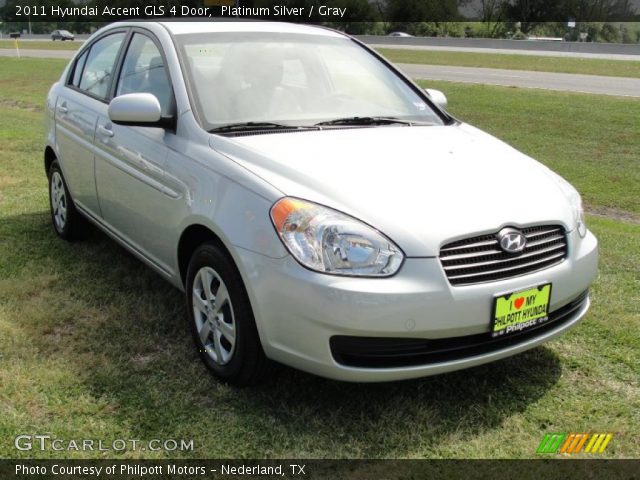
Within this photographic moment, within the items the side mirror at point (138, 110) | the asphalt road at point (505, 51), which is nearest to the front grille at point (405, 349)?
the side mirror at point (138, 110)

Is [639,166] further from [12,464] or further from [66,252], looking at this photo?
[12,464]

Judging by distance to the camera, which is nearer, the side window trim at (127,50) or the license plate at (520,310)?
the license plate at (520,310)

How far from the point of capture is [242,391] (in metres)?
3.18

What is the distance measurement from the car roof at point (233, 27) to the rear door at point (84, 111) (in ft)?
2.12

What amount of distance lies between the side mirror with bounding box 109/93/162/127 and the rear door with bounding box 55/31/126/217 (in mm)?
985

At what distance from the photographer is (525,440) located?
2.87m

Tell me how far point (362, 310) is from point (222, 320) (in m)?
0.84

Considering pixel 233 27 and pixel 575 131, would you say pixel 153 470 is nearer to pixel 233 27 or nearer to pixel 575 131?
pixel 233 27

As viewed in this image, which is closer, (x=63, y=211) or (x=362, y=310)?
(x=362, y=310)

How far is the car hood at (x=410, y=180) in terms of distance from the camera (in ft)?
9.04

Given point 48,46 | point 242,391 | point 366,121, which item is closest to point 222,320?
point 242,391

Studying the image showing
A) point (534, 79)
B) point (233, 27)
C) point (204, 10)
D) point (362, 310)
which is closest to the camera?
point (362, 310)

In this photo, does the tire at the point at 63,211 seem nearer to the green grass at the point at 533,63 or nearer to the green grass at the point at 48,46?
the green grass at the point at 533,63

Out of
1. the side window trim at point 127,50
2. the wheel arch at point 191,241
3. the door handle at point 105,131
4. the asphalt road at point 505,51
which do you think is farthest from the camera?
the asphalt road at point 505,51
